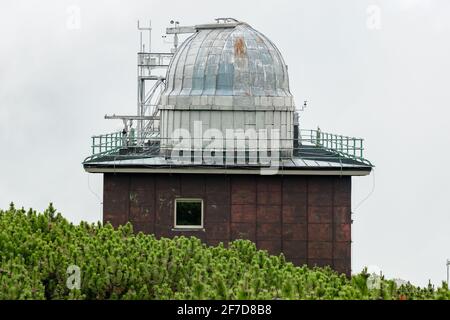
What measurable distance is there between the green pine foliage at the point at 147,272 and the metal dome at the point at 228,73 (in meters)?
12.8

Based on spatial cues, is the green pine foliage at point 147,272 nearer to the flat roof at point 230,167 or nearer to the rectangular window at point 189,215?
the flat roof at point 230,167

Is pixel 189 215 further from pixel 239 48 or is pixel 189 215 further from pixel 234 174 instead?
pixel 239 48

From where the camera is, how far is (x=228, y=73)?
62.0 m

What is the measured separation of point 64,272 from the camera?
4444 centimetres

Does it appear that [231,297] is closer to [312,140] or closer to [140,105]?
[312,140]

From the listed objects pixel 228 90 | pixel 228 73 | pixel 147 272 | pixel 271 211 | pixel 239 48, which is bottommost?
pixel 147 272

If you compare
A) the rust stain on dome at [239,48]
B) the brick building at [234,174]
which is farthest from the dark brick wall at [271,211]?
the rust stain on dome at [239,48]

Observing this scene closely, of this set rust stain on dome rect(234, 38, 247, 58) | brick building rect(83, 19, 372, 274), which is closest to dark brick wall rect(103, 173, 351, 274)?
brick building rect(83, 19, 372, 274)

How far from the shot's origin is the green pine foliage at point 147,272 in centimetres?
3931

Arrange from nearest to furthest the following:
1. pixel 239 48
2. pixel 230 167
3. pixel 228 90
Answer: pixel 230 167 → pixel 228 90 → pixel 239 48

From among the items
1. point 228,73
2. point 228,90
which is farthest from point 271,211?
point 228,73

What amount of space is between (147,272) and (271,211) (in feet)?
49.8

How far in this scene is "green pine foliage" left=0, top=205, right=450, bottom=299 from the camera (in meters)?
39.3
